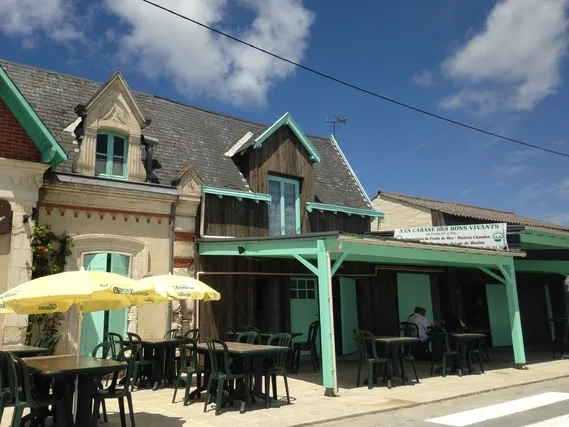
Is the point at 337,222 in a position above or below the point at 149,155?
below

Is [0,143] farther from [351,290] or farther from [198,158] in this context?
[351,290]

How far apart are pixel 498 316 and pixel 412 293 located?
4.29 metres

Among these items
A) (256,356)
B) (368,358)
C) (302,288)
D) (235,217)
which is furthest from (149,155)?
(368,358)

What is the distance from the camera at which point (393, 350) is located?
31.1 ft

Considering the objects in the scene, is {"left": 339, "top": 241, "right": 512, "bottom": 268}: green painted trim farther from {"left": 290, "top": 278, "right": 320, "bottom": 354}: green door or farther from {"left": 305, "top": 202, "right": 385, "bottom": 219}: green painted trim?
{"left": 305, "top": 202, "right": 385, "bottom": 219}: green painted trim

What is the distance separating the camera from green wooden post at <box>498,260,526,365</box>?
1152 centimetres

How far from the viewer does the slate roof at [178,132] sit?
38.1ft

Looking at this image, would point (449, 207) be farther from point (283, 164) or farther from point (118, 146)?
point (118, 146)

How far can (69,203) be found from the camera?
10.1 metres

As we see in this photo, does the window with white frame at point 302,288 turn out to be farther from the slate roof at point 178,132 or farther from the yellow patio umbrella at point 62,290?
the yellow patio umbrella at point 62,290

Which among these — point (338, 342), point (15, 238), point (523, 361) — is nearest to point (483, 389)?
point (523, 361)

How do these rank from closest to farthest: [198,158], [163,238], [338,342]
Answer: [163,238] < [198,158] < [338,342]

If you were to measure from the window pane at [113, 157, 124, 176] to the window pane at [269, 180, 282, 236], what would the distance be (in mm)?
4168

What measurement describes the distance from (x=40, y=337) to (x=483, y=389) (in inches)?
320
